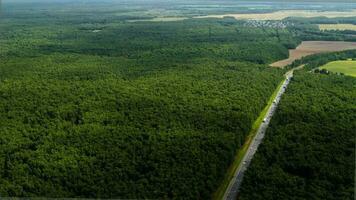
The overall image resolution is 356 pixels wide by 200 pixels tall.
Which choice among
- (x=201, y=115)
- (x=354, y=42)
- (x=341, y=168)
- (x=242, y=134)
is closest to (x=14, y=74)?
(x=201, y=115)

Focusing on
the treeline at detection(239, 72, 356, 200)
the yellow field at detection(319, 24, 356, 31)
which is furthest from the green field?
the yellow field at detection(319, 24, 356, 31)

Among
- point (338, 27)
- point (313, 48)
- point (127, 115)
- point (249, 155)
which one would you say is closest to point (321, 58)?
point (313, 48)

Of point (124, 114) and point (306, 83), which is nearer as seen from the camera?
point (124, 114)

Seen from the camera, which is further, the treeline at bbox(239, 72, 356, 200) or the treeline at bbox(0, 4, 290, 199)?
the treeline at bbox(0, 4, 290, 199)

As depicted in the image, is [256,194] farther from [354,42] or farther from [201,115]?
[354,42]

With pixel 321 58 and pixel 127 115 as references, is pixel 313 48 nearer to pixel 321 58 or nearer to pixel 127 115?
pixel 321 58

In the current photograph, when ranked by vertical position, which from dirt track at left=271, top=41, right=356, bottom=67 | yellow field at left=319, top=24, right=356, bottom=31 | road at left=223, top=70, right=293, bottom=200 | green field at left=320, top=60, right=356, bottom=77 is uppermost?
yellow field at left=319, top=24, right=356, bottom=31

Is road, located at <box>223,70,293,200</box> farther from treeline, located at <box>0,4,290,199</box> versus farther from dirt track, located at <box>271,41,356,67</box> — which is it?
dirt track, located at <box>271,41,356,67</box>
